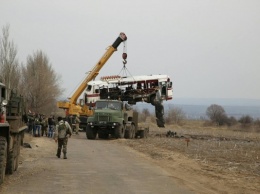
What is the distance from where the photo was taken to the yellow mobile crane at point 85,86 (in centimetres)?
3812

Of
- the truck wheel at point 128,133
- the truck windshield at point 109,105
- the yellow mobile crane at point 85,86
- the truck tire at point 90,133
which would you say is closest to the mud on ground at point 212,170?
the truck windshield at point 109,105

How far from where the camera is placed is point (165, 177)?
13.4 metres

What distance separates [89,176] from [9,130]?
8.66 ft

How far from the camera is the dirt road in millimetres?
10977

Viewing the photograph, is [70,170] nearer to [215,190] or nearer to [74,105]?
[215,190]

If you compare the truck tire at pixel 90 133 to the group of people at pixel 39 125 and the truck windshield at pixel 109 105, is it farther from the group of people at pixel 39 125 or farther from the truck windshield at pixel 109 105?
the group of people at pixel 39 125

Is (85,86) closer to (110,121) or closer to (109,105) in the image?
(109,105)

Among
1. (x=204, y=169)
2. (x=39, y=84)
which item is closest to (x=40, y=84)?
(x=39, y=84)

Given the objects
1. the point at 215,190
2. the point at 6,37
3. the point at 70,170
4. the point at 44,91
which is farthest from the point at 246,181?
the point at 44,91

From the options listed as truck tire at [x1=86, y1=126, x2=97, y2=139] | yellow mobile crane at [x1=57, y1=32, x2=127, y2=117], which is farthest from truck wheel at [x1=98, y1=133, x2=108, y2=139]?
yellow mobile crane at [x1=57, y1=32, x2=127, y2=117]

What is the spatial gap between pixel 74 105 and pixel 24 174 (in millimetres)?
26072

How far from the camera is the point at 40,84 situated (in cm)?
5488

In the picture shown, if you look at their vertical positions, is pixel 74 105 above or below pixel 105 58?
below

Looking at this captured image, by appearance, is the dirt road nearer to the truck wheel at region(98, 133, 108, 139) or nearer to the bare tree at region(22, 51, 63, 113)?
the truck wheel at region(98, 133, 108, 139)
